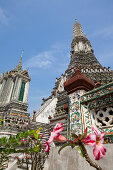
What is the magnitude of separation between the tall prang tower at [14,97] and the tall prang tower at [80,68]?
23.2 feet

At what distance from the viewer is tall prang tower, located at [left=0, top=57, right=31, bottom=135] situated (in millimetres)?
21100

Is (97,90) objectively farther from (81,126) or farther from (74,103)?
(81,126)

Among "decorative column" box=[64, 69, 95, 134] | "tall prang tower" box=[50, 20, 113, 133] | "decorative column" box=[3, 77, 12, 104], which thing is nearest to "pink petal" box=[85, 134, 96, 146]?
"decorative column" box=[64, 69, 95, 134]

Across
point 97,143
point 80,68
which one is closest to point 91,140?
point 97,143

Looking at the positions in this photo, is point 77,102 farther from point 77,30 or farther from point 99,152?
point 77,30

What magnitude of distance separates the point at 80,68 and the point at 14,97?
1475cm

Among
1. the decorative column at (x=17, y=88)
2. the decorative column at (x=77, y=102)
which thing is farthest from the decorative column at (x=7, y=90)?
the decorative column at (x=77, y=102)

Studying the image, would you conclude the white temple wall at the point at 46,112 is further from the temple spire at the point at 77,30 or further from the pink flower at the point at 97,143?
the temple spire at the point at 77,30

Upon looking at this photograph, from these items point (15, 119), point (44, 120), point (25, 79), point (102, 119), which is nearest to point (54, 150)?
point (102, 119)

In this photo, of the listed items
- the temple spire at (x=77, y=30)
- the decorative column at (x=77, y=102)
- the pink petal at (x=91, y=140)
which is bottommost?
the pink petal at (x=91, y=140)

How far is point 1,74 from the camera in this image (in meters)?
34.6

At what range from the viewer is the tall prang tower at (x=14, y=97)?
69.2 ft

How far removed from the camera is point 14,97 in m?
25.1

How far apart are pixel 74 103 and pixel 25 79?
27.0 m
